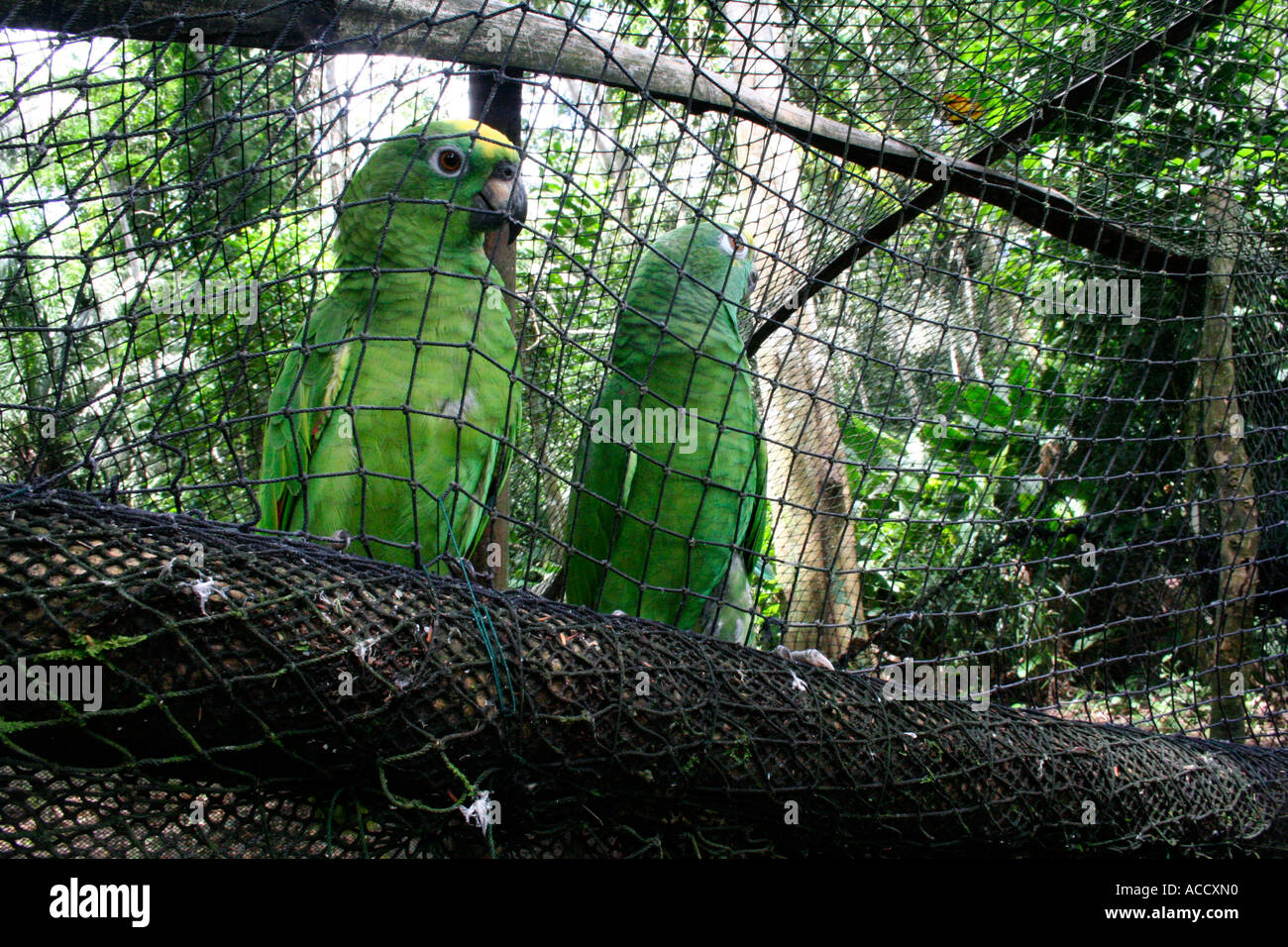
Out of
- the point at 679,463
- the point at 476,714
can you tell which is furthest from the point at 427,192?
the point at 476,714

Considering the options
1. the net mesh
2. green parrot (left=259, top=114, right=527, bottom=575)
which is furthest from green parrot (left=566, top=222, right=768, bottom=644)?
green parrot (left=259, top=114, right=527, bottom=575)

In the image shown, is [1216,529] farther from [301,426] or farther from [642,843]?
[301,426]

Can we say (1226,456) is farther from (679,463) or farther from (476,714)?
(476,714)

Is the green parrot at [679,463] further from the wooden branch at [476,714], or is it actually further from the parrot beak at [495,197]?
→ the wooden branch at [476,714]

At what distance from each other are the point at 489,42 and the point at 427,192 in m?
0.73

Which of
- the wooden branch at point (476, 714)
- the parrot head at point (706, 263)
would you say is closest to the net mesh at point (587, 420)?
the wooden branch at point (476, 714)

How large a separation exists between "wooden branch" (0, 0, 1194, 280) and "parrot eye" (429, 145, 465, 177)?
0.49 m

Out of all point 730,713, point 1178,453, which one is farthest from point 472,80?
point 1178,453

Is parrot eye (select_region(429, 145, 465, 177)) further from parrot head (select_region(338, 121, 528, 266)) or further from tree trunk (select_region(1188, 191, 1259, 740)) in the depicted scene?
tree trunk (select_region(1188, 191, 1259, 740))

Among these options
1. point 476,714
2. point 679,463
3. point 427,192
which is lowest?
point 476,714

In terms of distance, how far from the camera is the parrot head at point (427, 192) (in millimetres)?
2865

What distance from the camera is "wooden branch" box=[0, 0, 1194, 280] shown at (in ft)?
6.64

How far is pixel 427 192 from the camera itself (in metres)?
2.95

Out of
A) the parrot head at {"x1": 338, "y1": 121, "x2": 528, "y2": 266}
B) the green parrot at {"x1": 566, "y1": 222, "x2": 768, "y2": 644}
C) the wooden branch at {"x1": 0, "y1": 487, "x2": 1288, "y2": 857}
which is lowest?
the wooden branch at {"x1": 0, "y1": 487, "x2": 1288, "y2": 857}
